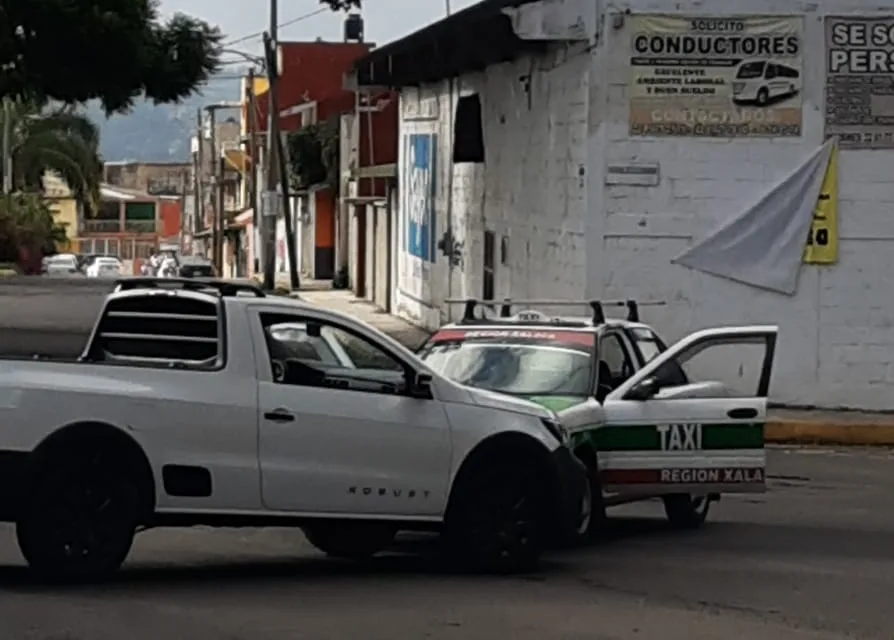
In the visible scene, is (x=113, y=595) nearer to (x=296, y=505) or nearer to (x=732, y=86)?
(x=296, y=505)

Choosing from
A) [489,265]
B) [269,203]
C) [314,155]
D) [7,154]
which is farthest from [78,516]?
[7,154]

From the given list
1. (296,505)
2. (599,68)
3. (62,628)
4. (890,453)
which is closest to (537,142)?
(599,68)

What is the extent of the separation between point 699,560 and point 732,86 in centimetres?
1137

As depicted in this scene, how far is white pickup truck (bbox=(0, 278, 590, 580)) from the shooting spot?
10.6 m

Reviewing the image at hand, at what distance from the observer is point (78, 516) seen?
34.9 ft

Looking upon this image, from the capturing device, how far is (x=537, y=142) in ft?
87.1

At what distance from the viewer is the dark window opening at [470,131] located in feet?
102

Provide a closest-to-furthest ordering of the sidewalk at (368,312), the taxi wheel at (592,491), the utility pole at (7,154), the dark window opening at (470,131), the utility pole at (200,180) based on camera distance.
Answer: the taxi wheel at (592,491)
the dark window opening at (470,131)
the sidewalk at (368,312)
the utility pole at (7,154)
the utility pole at (200,180)

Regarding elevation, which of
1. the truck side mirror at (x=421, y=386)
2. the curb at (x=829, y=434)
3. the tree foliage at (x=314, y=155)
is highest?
the tree foliage at (x=314, y=155)

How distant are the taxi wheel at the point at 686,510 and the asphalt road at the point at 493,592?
183 mm

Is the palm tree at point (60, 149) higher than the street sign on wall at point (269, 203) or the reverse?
higher

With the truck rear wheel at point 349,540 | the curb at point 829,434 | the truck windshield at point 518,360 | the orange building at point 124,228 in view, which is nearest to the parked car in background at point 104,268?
the orange building at point 124,228

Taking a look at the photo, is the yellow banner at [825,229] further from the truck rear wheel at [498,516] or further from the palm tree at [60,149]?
the palm tree at [60,149]

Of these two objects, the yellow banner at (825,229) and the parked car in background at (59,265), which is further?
the parked car in background at (59,265)
